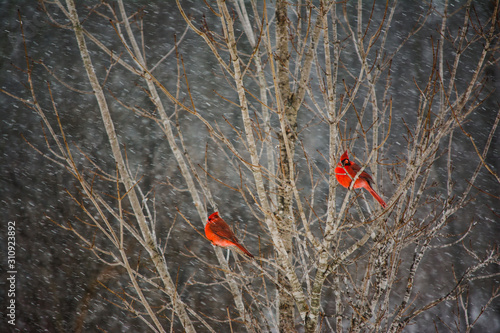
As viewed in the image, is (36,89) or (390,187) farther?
(36,89)

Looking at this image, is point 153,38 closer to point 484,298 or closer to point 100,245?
point 100,245

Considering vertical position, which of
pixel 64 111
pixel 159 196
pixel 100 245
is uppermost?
pixel 64 111

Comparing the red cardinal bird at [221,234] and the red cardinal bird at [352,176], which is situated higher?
the red cardinal bird at [352,176]

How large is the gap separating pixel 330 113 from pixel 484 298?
727cm

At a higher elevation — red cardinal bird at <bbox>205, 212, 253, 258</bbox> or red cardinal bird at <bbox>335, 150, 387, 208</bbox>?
red cardinal bird at <bbox>335, 150, 387, 208</bbox>

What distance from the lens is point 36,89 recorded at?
8305 millimetres

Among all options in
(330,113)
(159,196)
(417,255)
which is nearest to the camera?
(330,113)

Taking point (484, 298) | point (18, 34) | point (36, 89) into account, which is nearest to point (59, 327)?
point (36, 89)

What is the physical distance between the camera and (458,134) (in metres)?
7.62

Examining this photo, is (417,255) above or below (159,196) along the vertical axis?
above

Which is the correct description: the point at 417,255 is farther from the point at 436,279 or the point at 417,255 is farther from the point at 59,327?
the point at 59,327

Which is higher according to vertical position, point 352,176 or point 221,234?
point 352,176

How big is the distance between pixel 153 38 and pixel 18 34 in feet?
10.3

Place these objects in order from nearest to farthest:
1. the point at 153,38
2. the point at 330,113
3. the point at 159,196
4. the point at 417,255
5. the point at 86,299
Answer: the point at 330,113
the point at 417,255
the point at 86,299
the point at 159,196
the point at 153,38
